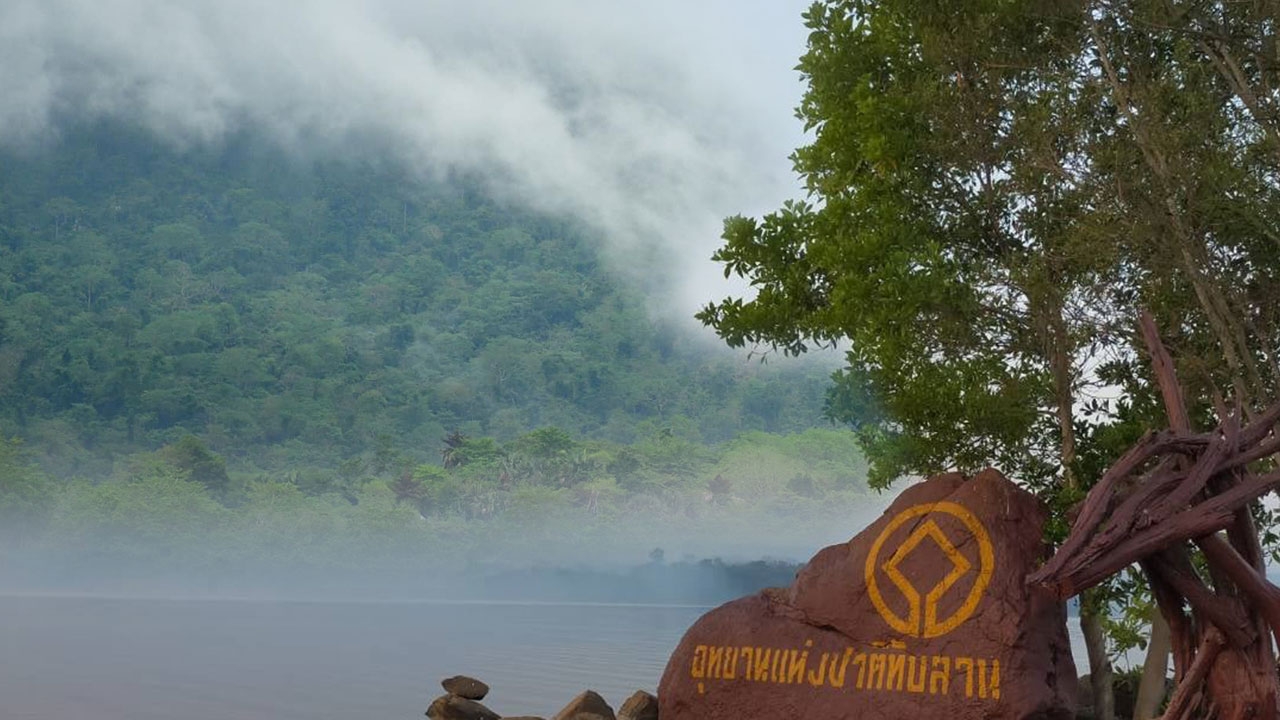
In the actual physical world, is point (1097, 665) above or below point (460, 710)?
above

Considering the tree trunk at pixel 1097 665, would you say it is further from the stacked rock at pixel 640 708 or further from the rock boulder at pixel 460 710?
the rock boulder at pixel 460 710

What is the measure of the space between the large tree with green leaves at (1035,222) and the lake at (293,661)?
25.4ft

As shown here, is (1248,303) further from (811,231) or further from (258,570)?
(258,570)

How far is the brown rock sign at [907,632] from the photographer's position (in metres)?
10.1

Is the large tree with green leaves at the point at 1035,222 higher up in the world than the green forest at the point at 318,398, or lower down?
lower down

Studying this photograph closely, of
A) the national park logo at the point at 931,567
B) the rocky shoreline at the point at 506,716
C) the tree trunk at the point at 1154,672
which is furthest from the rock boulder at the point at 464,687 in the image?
the tree trunk at the point at 1154,672

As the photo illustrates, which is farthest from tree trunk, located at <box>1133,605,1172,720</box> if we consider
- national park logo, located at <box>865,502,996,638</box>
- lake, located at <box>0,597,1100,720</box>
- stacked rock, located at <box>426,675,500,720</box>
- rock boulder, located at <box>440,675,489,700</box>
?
lake, located at <box>0,597,1100,720</box>

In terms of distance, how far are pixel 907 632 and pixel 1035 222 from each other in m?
5.16

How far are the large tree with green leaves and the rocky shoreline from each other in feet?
11.8

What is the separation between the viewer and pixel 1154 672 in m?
13.6

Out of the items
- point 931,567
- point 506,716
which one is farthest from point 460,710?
point 931,567

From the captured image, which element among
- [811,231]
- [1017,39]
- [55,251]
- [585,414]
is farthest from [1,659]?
[55,251]

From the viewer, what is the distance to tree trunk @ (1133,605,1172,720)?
532 inches

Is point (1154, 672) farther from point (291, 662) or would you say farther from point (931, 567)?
point (291, 662)
